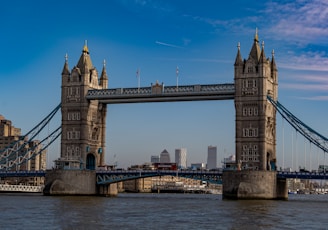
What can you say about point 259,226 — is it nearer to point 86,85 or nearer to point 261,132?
point 261,132

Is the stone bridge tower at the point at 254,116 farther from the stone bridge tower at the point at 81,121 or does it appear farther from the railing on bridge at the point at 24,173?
the railing on bridge at the point at 24,173

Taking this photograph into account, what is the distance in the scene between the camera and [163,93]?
5012 inches

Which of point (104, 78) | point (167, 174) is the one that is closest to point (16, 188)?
point (104, 78)

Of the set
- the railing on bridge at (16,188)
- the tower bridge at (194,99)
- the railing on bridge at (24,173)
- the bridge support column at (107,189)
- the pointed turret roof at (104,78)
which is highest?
the pointed turret roof at (104,78)

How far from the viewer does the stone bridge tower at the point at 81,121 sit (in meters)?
134

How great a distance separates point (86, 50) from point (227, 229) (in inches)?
3395

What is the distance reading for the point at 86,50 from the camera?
460 feet

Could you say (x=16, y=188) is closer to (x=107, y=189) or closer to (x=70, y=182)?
(x=107, y=189)

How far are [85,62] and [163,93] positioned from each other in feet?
65.1

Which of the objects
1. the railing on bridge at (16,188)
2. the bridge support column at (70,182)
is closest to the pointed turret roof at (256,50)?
the bridge support column at (70,182)

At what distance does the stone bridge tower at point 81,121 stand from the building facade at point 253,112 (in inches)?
1216

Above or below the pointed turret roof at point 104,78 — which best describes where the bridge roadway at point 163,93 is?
below

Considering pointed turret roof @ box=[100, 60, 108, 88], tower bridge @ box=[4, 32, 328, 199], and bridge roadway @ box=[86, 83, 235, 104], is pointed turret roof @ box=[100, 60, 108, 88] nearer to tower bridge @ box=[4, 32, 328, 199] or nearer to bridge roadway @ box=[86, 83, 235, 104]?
tower bridge @ box=[4, 32, 328, 199]

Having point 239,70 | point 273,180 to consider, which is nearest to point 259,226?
point 273,180
